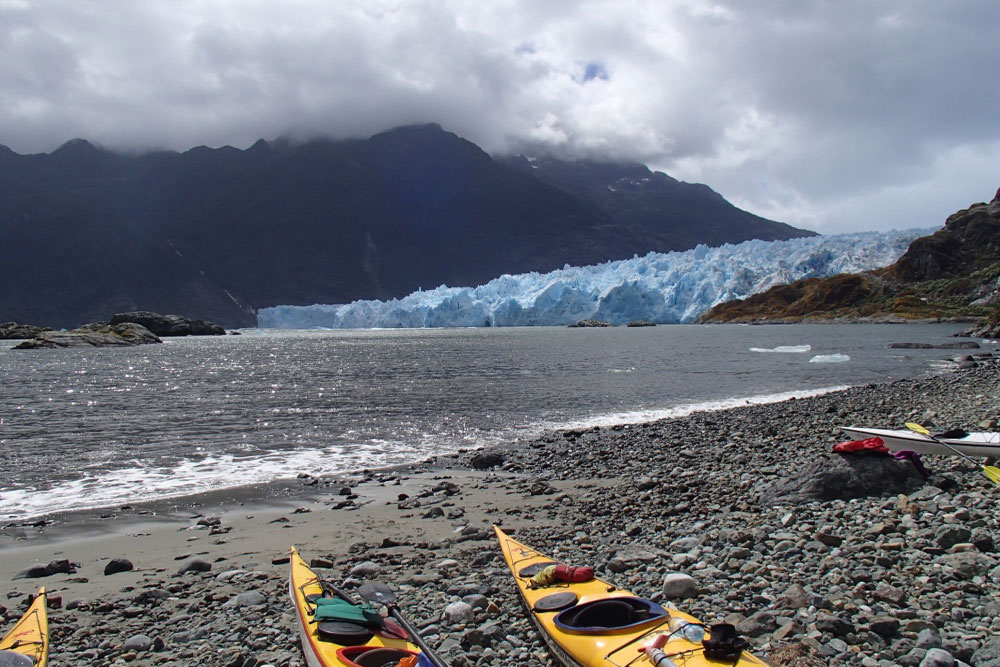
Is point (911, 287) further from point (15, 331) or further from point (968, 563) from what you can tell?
point (15, 331)

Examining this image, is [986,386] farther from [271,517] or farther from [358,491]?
[271,517]

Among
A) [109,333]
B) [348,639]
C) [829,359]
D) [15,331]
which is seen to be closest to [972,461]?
[348,639]

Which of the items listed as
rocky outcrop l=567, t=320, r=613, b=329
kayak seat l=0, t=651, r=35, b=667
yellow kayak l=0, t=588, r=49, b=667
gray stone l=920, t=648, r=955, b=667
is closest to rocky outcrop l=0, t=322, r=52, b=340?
rocky outcrop l=567, t=320, r=613, b=329

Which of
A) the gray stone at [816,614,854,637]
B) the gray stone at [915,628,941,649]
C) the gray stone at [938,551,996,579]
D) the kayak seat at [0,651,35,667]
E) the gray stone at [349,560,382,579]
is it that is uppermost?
the gray stone at [938,551,996,579]

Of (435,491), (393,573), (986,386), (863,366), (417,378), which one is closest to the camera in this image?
(393,573)

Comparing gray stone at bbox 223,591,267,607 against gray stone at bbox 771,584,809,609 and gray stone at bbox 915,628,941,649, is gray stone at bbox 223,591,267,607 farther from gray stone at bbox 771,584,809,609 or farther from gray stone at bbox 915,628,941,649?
gray stone at bbox 915,628,941,649

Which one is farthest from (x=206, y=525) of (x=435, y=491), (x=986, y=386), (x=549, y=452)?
(x=986, y=386)

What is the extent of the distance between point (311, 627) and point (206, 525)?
5642 mm

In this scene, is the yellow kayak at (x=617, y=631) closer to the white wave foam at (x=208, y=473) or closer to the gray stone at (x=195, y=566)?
the gray stone at (x=195, y=566)

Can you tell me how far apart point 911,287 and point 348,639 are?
145 metres

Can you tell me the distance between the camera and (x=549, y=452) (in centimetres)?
1543

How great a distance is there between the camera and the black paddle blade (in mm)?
6579

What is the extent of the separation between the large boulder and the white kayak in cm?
161

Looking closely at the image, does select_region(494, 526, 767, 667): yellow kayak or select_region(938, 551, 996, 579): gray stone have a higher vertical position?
select_region(938, 551, 996, 579): gray stone
